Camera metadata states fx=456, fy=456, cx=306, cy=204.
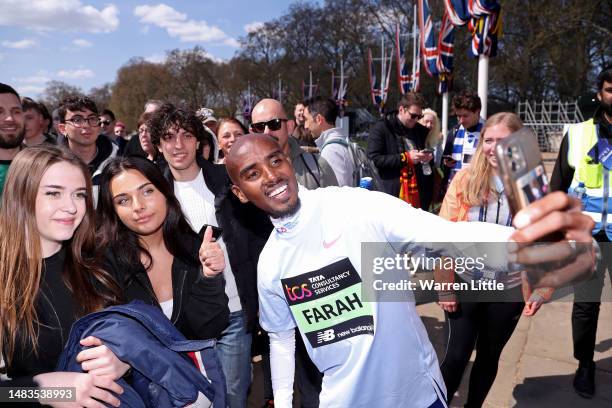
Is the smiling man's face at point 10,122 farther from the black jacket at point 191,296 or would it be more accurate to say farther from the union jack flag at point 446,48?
the union jack flag at point 446,48

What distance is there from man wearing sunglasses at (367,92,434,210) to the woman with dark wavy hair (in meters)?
3.44

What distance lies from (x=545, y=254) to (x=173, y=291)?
1684 mm

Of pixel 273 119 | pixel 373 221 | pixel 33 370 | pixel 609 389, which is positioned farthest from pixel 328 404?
pixel 609 389

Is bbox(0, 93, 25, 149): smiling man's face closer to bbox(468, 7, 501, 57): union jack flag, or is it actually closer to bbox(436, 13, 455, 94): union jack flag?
bbox(468, 7, 501, 57): union jack flag

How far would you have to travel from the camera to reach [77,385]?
1581 mm

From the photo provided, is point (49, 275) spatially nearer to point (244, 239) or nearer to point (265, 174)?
point (265, 174)

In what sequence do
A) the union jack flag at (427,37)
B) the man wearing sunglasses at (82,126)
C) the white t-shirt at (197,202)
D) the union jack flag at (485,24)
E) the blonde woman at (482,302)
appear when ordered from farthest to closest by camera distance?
the union jack flag at (427,37), the union jack flag at (485,24), the man wearing sunglasses at (82,126), the white t-shirt at (197,202), the blonde woman at (482,302)

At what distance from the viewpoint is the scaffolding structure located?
28328 millimetres

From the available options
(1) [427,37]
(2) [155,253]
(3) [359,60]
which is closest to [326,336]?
(2) [155,253]

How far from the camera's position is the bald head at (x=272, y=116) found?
3.42m

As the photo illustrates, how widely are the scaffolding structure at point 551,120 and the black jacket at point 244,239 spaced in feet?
95.3

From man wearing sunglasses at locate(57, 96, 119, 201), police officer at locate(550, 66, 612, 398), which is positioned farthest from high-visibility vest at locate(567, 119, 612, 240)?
man wearing sunglasses at locate(57, 96, 119, 201)

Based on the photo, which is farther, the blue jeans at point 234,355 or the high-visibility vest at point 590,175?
the high-visibility vest at point 590,175

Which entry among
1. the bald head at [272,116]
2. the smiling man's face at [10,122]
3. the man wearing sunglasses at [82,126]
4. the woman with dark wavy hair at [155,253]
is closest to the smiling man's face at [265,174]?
the woman with dark wavy hair at [155,253]
